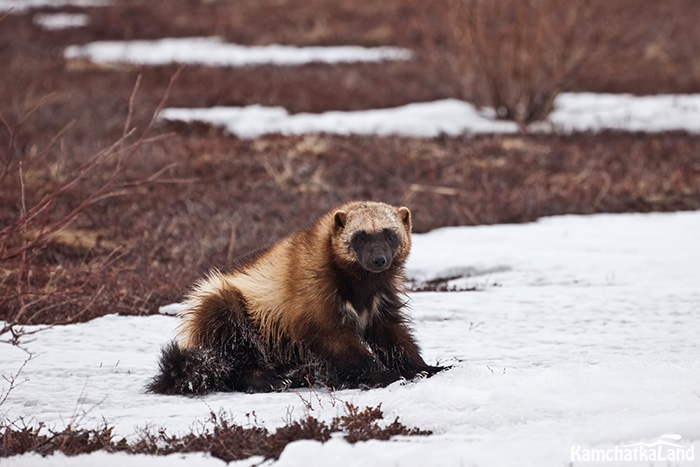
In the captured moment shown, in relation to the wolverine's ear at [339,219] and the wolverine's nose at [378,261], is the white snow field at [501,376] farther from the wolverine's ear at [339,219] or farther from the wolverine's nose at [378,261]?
the wolverine's ear at [339,219]

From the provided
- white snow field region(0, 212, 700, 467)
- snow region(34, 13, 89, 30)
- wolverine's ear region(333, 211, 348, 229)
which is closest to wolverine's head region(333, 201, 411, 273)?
wolverine's ear region(333, 211, 348, 229)

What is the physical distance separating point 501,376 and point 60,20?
883 inches

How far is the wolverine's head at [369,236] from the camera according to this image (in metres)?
4.93

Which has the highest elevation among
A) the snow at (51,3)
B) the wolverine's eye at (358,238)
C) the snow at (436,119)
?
the wolverine's eye at (358,238)

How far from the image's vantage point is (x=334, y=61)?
20703 mm

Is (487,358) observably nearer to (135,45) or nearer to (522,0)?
(522,0)

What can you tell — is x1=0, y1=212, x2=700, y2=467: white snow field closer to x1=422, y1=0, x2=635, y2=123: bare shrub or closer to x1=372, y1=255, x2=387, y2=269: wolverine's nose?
x1=372, y1=255, x2=387, y2=269: wolverine's nose

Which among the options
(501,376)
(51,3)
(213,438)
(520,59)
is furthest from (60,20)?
(213,438)

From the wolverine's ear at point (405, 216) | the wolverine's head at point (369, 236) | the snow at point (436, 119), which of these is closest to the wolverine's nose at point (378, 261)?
the wolverine's head at point (369, 236)

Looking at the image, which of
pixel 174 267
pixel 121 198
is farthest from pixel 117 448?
pixel 121 198

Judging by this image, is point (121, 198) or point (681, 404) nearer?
point (681, 404)

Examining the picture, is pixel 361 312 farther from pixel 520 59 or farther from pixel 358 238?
pixel 520 59

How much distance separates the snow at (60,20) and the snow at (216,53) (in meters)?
1.88

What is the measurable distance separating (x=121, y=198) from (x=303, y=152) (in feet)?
8.98
